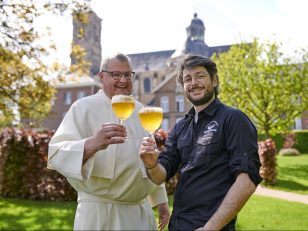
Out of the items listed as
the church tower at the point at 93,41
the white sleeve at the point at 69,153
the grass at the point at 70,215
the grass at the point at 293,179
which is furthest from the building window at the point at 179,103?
the white sleeve at the point at 69,153

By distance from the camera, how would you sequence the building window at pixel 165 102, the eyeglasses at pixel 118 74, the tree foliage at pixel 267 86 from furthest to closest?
the building window at pixel 165 102 < the tree foliage at pixel 267 86 < the eyeglasses at pixel 118 74

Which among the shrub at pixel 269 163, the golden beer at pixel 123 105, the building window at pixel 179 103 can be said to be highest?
the building window at pixel 179 103

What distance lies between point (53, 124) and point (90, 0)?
45.4 metres

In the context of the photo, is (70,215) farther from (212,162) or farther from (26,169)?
(212,162)

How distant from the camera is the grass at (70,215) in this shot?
7668 mm

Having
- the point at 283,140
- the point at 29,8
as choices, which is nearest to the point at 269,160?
the point at 29,8

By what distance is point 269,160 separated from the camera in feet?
46.1

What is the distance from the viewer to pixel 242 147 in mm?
2299

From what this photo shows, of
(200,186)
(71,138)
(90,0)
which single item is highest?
(90,0)

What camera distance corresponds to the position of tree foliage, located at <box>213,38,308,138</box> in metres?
22.8

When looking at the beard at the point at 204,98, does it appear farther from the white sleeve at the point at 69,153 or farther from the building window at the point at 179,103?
the building window at the point at 179,103

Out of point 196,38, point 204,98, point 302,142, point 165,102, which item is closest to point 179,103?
point 165,102

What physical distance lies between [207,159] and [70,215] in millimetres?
7064

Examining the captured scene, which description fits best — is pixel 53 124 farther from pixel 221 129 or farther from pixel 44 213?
pixel 221 129
